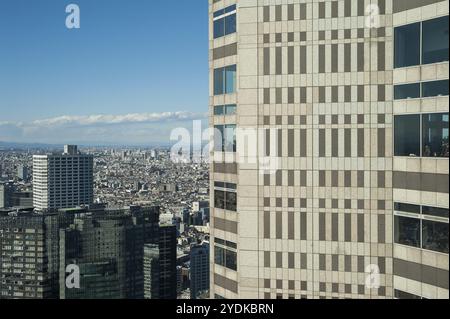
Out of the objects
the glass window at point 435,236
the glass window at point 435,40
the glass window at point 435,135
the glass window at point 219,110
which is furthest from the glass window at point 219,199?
the glass window at point 435,40

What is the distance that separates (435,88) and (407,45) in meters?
2.62

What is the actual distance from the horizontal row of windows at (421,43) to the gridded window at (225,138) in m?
8.72

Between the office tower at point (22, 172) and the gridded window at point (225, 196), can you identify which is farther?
the office tower at point (22, 172)

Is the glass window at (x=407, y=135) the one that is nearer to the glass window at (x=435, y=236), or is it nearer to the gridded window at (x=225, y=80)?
the glass window at (x=435, y=236)

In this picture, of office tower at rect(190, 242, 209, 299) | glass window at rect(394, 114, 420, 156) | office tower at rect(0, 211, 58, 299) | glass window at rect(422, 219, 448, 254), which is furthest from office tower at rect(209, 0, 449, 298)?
office tower at rect(0, 211, 58, 299)

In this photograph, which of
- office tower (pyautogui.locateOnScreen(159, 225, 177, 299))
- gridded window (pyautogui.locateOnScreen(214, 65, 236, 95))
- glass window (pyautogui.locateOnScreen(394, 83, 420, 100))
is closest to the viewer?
glass window (pyautogui.locateOnScreen(394, 83, 420, 100))

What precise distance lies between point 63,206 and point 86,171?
8.03 metres

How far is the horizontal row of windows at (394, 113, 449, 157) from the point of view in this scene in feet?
65.2

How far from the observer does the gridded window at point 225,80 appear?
84.0 ft

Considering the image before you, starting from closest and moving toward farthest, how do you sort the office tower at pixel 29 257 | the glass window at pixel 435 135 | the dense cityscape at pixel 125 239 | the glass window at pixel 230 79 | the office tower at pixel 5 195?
the glass window at pixel 435 135
the glass window at pixel 230 79
the dense cityscape at pixel 125 239
the office tower at pixel 29 257
the office tower at pixel 5 195

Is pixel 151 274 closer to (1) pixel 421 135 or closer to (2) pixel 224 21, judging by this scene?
(2) pixel 224 21

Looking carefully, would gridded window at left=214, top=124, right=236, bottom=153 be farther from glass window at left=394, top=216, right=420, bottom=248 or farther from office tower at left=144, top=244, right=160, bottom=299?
office tower at left=144, top=244, right=160, bottom=299

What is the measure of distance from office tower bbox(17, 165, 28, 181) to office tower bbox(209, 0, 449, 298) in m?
75.4
